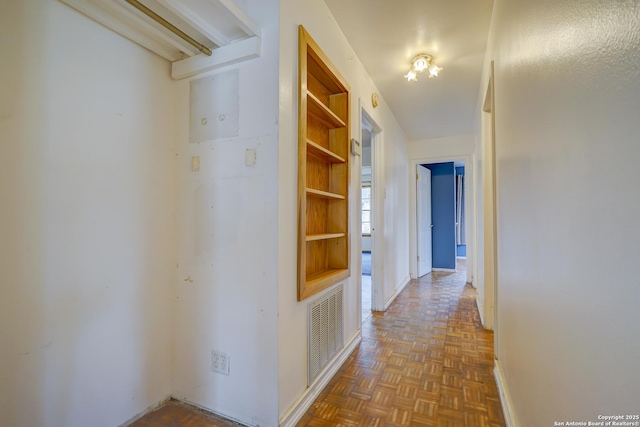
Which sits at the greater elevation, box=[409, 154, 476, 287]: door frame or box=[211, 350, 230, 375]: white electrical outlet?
box=[409, 154, 476, 287]: door frame

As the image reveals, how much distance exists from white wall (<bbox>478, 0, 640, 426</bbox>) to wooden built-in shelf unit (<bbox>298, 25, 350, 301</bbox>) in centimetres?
106

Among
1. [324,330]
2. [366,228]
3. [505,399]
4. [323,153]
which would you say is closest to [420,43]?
[323,153]

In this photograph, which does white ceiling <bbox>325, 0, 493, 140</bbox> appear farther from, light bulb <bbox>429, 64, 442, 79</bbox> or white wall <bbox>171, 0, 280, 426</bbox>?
white wall <bbox>171, 0, 280, 426</bbox>

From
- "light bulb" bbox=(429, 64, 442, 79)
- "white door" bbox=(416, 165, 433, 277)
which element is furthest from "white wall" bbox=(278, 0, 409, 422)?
"white door" bbox=(416, 165, 433, 277)

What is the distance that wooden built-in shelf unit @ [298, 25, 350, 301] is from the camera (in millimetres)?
1882

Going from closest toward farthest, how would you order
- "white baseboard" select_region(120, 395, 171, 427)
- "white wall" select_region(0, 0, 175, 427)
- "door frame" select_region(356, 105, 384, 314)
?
"white wall" select_region(0, 0, 175, 427) < "white baseboard" select_region(120, 395, 171, 427) < "door frame" select_region(356, 105, 384, 314)

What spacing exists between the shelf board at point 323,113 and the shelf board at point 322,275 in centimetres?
112

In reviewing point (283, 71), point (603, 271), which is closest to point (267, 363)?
point (603, 271)

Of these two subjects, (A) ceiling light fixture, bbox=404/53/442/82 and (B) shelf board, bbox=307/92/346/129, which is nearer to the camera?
(B) shelf board, bbox=307/92/346/129

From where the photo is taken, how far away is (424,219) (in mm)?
5387

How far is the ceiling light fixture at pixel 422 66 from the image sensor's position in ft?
8.30

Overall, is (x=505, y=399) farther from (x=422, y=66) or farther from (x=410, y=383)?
(x=422, y=66)

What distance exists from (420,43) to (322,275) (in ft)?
6.71

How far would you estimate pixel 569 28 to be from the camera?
0.74m
